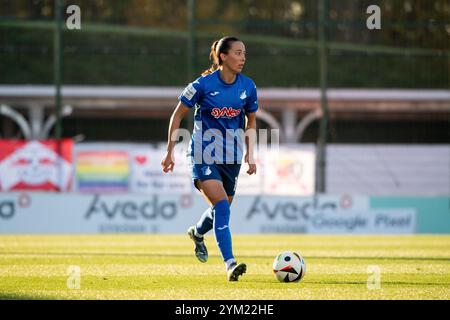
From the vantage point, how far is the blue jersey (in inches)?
411

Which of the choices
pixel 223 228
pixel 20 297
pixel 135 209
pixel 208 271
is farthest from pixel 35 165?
pixel 20 297

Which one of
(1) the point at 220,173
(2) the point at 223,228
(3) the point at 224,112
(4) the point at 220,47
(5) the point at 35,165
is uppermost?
(4) the point at 220,47

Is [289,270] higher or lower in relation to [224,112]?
lower

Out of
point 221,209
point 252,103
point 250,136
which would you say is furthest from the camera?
point 250,136

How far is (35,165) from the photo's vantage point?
82.1 ft

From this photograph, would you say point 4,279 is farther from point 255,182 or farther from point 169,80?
point 169,80

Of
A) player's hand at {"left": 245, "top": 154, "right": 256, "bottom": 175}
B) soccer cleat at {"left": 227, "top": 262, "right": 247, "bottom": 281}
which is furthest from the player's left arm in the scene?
soccer cleat at {"left": 227, "top": 262, "right": 247, "bottom": 281}

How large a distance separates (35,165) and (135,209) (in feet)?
9.21

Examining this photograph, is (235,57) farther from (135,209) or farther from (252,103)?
(135,209)

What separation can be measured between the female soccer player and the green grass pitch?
0.92 m

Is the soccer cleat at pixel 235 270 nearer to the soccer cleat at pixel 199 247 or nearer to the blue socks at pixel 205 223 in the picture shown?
the blue socks at pixel 205 223

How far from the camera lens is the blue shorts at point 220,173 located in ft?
34.2

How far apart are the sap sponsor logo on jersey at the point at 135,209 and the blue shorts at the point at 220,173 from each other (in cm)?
1333
